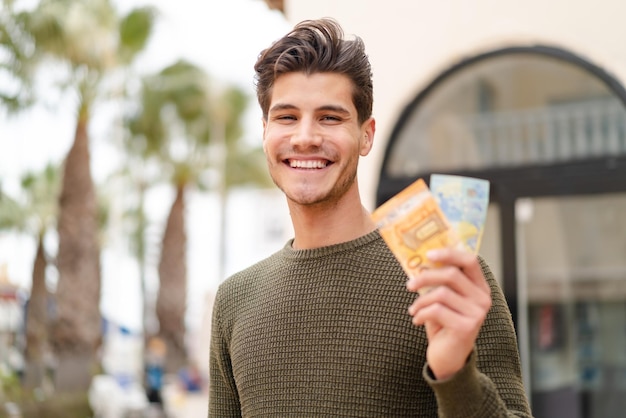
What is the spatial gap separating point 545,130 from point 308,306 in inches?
182

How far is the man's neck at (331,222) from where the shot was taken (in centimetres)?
200

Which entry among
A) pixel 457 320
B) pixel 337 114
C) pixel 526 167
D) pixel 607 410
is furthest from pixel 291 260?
pixel 607 410

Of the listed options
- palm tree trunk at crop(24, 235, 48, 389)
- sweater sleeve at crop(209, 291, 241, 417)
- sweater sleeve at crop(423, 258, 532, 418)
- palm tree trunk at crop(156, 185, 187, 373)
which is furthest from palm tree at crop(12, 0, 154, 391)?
sweater sleeve at crop(423, 258, 532, 418)

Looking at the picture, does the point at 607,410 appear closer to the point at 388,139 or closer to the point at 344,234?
the point at 388,139

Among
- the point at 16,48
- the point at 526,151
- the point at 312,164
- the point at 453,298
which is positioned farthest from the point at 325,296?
the point at 16,48

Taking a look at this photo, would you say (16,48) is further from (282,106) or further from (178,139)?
(282,106)

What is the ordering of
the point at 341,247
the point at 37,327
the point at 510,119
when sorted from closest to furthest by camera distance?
the point at 341,247 < the point at 510,119 < the point at 37,327

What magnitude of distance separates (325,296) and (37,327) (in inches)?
875

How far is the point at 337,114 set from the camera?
1.90 m

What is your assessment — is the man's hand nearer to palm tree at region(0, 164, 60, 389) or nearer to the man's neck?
the man's neck

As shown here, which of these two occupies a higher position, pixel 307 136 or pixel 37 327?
pixel 37 327

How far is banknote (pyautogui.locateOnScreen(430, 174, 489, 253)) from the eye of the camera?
1445 millimetres

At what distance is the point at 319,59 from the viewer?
192 centimetres

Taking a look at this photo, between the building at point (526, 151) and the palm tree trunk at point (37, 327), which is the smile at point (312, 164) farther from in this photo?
the palm tree trunk at point (37, 327)
